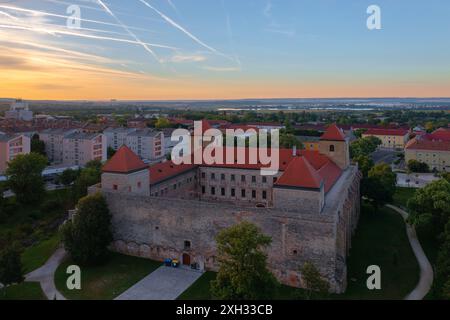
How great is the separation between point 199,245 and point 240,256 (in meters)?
11.5

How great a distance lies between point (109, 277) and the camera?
34.3 m

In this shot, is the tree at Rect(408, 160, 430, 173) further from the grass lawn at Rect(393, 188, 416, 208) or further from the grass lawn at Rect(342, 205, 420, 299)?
the grass lawn at Rect(342, 205, 420, 299)

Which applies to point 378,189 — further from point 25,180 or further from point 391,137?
point 391,137

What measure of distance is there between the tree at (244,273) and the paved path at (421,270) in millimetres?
13490

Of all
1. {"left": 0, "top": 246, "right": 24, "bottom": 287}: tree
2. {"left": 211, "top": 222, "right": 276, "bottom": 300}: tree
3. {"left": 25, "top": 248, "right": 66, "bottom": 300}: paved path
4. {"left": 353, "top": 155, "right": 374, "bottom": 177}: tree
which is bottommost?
{"left": 25, "top": 248, "right": 66, "bottom": 300}: paved path

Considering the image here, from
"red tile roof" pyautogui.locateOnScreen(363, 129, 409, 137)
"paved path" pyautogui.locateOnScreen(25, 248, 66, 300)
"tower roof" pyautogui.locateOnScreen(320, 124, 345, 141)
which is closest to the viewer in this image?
"paved path" pyautogui.locateOnScreen(25, 248, 66, 300)

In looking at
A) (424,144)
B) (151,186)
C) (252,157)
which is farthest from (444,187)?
(424,144)

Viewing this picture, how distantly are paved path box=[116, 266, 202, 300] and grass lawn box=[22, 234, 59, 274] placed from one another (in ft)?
37.5

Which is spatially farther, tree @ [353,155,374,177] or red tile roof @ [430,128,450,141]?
red tile roof @ [430,128,450,141]

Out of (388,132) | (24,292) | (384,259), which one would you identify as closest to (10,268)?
(24,292)

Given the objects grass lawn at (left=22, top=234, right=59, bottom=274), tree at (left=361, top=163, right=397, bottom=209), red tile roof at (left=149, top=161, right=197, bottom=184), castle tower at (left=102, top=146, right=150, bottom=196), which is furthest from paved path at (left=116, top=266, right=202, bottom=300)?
tree at (left=361, top=163, right=397, bottom=209)

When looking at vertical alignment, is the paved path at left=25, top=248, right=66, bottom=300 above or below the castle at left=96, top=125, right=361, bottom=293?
below

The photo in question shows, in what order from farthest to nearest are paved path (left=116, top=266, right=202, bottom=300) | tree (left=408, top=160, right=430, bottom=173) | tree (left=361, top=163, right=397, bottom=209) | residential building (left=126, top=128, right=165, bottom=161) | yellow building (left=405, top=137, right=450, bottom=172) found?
residential building (left=126, top=128, right=165, bottom=161) → yellow building (left=405, top=137, right=450, bottom=172) → tree (left=408, top=160, right=430, bottom=173) → tree (left=361, top=163, right=397, bottom=209) → paved path (left=116, top=266, right=202, bottom=300)

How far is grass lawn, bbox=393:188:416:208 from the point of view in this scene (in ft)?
187
